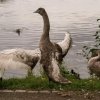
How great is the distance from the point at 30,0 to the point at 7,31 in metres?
17.7

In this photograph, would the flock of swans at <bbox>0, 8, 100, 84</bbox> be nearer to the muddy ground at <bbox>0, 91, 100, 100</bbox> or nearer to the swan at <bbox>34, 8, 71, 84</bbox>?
the swan at <bbox>34, 8, 71, 84</bbox>

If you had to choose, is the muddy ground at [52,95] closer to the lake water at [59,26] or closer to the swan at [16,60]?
the swan at [16,60]

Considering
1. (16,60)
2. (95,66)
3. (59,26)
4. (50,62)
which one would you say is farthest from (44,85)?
(59,26)

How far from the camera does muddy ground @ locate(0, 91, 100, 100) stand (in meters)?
8.80

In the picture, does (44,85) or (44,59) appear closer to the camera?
(44,59)

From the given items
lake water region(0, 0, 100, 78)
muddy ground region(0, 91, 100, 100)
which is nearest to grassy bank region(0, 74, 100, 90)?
muddy ground region(0, 91, 100, 100)

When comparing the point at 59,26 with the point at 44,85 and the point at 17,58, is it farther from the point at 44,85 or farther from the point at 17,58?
the point at 44,85

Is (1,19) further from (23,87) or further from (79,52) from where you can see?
(23,87)

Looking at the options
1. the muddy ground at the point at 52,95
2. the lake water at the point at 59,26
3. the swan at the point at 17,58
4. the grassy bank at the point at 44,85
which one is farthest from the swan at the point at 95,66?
the lake water at the point at 59,26

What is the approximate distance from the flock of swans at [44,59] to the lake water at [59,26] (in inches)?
86.8

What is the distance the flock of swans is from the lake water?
2206 millimetres

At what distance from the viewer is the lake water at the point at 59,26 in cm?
1688

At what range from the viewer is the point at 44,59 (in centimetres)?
937

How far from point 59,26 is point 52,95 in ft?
44.1
